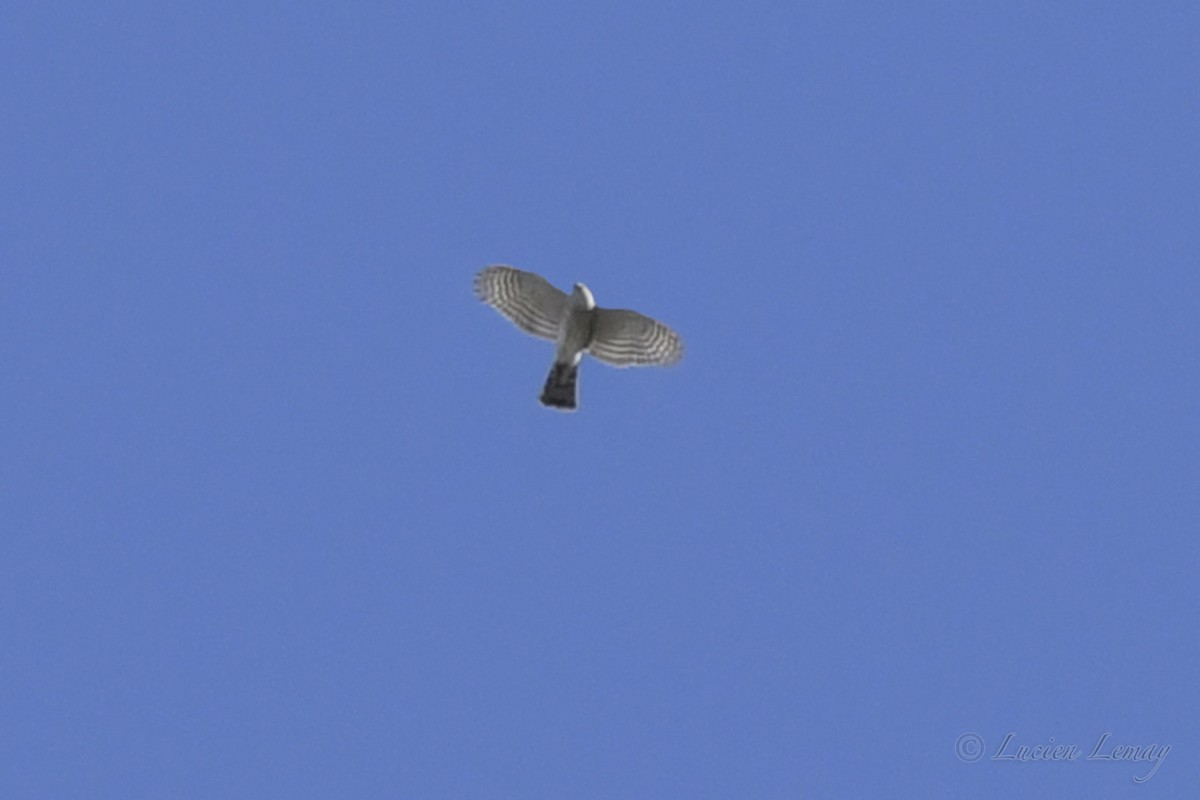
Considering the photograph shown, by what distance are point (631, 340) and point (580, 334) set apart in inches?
29.5

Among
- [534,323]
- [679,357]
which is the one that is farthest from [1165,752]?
[534,323]

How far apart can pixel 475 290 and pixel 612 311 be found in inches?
87.6

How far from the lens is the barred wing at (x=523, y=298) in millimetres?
23625

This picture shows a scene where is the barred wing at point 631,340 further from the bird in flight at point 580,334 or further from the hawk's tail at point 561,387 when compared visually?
the hawk's tail at point 561,387

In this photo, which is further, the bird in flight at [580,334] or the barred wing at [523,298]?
the barred wing at [523,298]

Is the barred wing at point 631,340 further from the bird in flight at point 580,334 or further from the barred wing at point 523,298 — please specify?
the barred wing at point 523,298

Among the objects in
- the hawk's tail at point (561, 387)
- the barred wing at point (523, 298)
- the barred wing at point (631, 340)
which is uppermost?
the barred wing at point (523, 298)

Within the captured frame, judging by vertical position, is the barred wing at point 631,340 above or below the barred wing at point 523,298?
below

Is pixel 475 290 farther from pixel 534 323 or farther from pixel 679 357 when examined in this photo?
pixel 679 357

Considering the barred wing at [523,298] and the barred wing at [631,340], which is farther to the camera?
the barred wing at [523,298]

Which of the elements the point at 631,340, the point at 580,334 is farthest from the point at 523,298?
the point at 631,340

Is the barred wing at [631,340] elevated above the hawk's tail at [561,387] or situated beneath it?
elevated above

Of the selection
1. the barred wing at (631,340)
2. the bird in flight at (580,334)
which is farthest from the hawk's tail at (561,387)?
the barred wing at (631,340)

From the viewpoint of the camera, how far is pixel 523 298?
23.8 meters
